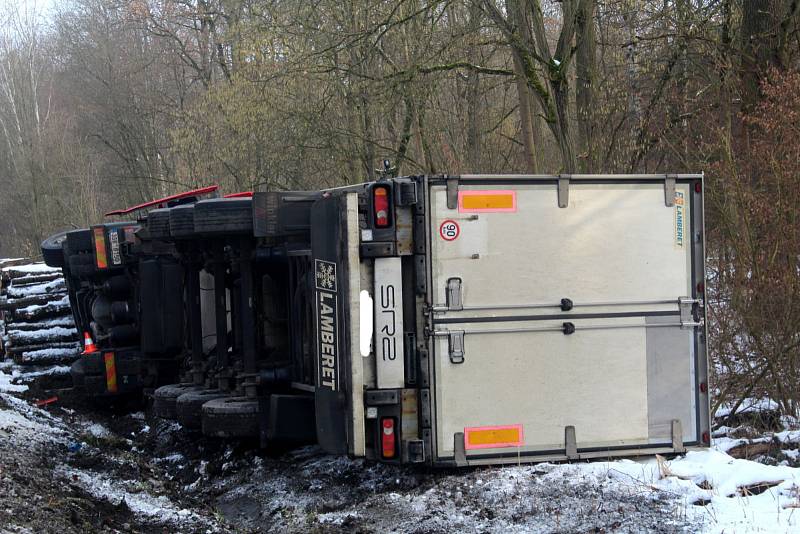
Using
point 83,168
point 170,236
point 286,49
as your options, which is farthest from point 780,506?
point 83,168

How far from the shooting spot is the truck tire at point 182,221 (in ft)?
28.6

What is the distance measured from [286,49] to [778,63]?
7706 mm

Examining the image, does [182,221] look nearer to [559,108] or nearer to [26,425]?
[26,425]

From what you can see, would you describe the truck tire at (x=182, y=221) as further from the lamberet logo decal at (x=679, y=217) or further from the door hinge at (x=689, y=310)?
the door hinge at (x=689, y=310)

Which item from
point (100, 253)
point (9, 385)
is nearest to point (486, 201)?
point (100, 253)

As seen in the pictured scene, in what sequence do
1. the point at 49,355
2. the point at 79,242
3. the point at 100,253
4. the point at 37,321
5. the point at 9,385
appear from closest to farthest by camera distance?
the point at 100,253
the point at 79,242
the point at 9,385
the point at 49,355
the point at 37,321

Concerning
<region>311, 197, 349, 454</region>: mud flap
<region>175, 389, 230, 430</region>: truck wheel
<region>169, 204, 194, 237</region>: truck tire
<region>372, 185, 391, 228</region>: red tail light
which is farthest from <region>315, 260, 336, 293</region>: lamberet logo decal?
<region>175, 389, 230, 430</region>: truck wheel

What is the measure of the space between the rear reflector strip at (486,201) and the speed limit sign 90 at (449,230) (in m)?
0.11

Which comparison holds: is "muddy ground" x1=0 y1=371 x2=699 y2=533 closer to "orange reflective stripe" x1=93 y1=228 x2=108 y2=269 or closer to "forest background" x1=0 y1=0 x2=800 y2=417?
"orange reflective stripe" x1=93 y1=228 x2=108 y2=269

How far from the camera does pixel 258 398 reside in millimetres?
8258

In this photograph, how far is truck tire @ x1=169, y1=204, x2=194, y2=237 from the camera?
344 inches

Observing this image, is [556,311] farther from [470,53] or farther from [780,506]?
[470,53]

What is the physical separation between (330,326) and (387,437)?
0.88 meters

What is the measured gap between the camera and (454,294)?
22.6 ft
